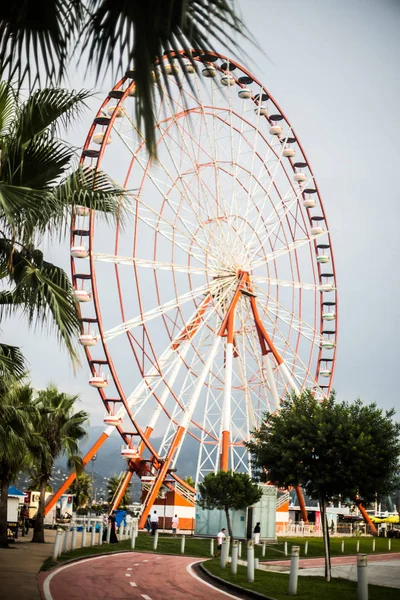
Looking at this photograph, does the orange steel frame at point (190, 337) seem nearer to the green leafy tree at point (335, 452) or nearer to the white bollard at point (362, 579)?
the green leafy tree at point (335, 452)

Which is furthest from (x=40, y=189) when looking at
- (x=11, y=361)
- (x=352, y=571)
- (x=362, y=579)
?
(x=352, y=571)

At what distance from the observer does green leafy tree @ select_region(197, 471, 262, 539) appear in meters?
35.0

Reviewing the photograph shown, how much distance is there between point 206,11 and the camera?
3.88 m

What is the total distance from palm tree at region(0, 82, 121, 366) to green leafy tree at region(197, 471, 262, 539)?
88.7 feet

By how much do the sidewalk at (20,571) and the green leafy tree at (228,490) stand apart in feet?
28.4

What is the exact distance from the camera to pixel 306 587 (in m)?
18.1

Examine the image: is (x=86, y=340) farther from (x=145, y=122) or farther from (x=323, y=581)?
(x=145, y=122)

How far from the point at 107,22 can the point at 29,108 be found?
4.21 m

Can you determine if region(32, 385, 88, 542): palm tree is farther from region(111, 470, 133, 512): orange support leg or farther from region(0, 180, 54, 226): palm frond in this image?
region(0, 180, 54, 226): palm frond

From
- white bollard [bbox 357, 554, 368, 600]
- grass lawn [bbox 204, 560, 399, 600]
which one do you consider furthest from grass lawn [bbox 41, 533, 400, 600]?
white bollard [bbox 357, 554, 368, 600]

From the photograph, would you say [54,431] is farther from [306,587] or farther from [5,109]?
[5,109]

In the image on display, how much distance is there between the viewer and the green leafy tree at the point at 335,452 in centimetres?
2400

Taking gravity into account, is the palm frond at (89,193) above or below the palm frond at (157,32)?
above

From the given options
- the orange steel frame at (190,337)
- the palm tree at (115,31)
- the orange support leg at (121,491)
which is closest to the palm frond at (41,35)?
the palm tree at (115,31)
